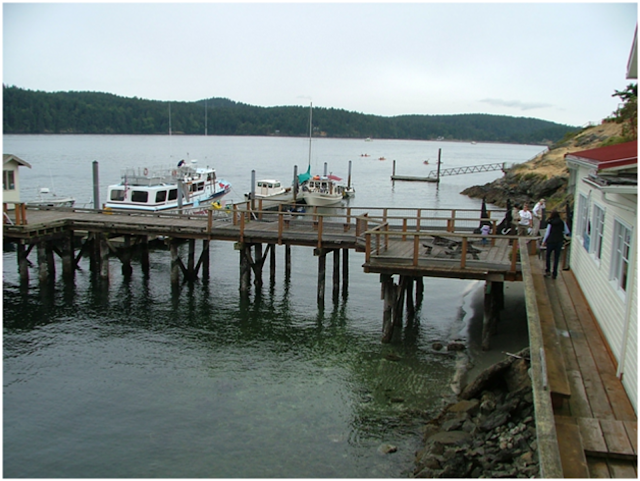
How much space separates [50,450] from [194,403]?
313 centimetres

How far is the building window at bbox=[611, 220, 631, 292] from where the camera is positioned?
949 centimetres

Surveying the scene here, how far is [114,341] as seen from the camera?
Result: 57.5 ft

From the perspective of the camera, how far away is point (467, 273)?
15.3 m

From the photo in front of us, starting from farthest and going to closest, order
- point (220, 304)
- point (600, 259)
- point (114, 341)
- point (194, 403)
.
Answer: point (220, 304) < point (114, 341) < point (194, 403) < point (600, 259)

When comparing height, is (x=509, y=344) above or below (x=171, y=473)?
above

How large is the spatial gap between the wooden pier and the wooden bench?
0.02m

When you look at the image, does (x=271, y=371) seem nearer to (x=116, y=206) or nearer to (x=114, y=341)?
(x=114, y=341)

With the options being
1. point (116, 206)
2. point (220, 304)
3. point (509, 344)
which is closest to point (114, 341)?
point (220, 304)

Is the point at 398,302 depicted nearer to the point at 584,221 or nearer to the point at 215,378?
the point at 584,221

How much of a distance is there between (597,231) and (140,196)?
26025 mm

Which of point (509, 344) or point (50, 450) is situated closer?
point (50, 450)

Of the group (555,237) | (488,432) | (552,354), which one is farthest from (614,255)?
(488,432)

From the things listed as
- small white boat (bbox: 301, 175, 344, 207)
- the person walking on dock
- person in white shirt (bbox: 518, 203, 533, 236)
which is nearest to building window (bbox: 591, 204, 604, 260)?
the person walking on dock

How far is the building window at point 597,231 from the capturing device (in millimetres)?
11898
